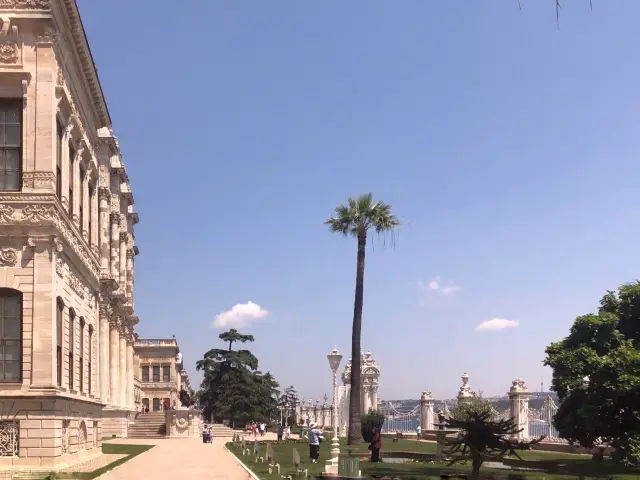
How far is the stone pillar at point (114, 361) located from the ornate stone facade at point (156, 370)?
123ft

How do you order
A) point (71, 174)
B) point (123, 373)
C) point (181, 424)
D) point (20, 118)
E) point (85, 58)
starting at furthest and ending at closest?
1. point (123, 373)
2. point (181, 424)
3. point (85, 58)
4. point (71, 174)
5. point (20, 118)

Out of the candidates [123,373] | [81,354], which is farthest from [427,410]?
[81,354]

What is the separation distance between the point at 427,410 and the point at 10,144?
122 feet

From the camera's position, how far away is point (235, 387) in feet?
264

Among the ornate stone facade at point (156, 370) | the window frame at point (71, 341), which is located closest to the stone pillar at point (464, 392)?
the window frame at point (71, 341)

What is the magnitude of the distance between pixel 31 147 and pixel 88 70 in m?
7.71

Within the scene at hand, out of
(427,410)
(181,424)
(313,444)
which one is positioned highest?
(313,444)

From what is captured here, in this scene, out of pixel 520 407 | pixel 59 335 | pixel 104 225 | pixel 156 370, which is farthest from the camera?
pixel 156 370

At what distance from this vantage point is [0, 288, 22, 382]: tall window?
68.9 feet

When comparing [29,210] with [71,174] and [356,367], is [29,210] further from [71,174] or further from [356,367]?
[356,367]

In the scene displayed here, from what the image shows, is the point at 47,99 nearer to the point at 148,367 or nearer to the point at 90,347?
the point at 90,347

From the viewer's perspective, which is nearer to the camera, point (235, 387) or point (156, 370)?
point (235, 387)

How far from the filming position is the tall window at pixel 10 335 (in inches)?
827

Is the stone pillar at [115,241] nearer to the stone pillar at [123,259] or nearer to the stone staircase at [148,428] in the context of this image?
the stone pillar at [123,259]
